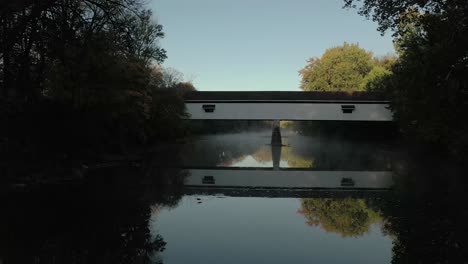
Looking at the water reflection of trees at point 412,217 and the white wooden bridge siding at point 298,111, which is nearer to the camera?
the water reflection of trees at point 412,217

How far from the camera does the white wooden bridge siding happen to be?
43938 mm

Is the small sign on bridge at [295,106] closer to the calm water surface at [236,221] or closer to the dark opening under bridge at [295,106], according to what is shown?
the dark opening under bridge at [295,106]

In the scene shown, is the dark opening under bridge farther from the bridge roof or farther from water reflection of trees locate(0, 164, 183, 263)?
water reflection of trees locate(0, 164, 183, 263)

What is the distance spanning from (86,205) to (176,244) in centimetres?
451

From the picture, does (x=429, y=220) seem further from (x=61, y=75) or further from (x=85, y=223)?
(x=61, y=75)

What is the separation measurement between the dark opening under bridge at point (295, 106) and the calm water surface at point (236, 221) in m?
27.3

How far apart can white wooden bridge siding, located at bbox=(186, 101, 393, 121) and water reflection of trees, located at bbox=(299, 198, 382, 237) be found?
1261 inches

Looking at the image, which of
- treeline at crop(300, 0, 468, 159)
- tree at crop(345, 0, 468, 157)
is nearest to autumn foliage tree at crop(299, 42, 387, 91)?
treeline at crop(300, 0, 468, 159)

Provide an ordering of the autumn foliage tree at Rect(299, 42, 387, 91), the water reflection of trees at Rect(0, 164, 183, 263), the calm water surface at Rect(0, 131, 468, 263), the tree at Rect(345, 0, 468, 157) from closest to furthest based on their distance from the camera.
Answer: the water reflection of trees at Rect(0, 164, 183, 263), the calm water surface at Rect(0, 131, 468, 263), the tree at Rect(345, 0, 468, 157), the autumn foliage tree at Rect(299, 42, 387, 91)

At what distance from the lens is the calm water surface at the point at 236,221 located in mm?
7011

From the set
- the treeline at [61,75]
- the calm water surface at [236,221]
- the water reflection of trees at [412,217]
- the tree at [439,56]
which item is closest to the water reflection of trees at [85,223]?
the calm water surface at [236,221]

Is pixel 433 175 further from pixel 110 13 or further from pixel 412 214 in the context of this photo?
pixel 110 13

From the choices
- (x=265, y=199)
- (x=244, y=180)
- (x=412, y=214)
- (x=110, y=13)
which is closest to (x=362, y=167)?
(x=244, y=180)

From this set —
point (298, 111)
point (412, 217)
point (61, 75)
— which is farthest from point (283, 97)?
point (412, 217)
